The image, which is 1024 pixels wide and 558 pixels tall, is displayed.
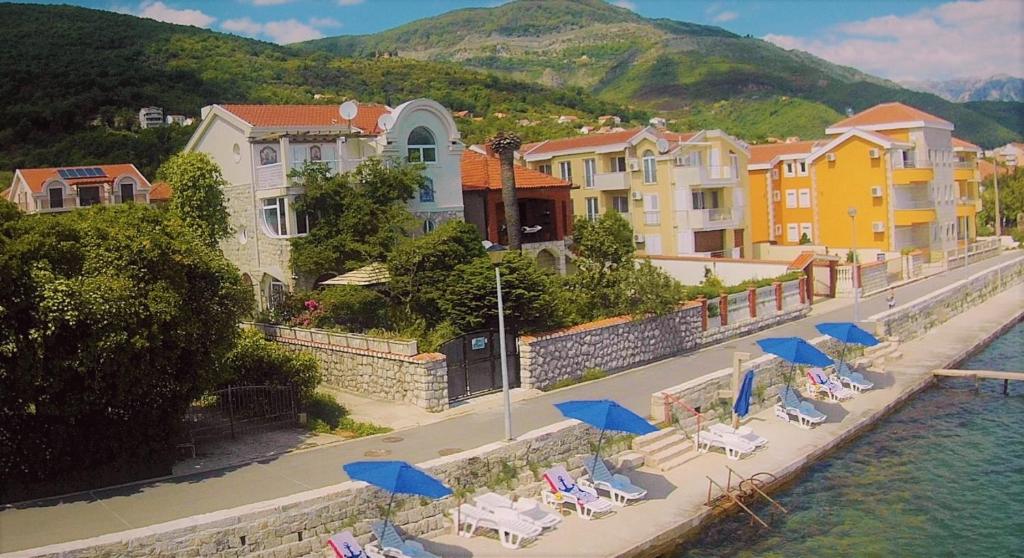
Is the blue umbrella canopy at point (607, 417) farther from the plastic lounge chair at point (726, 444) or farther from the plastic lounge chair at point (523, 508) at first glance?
the plastic lounge chair at point (726, 444)

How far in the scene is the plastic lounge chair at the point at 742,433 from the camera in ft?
75.4

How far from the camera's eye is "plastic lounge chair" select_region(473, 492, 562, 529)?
1711 centimetres

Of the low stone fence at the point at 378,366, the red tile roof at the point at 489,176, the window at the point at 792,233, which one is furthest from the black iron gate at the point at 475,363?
the window at the point at 792,233

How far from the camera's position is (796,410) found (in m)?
25.8

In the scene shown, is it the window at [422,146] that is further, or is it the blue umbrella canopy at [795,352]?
the window at [422,146]

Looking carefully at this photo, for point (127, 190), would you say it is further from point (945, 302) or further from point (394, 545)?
point (945, 302)

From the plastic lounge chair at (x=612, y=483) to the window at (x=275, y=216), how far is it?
17.9 metres

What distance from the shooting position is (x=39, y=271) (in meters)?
16.4

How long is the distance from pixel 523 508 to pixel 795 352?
39.6 feet

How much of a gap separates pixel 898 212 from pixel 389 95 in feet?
192

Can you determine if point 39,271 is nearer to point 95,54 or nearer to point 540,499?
point 540,499

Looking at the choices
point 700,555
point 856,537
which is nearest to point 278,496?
point 700,555

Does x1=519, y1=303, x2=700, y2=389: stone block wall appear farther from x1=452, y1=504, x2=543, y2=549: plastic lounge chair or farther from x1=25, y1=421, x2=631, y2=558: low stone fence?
x1=452, y1=504, x2=543, y2=549: plastic lounge chair

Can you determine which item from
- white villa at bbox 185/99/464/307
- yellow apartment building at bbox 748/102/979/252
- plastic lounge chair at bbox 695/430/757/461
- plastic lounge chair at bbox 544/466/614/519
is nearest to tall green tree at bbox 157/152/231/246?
white villa at bbox 185/99/464/307
